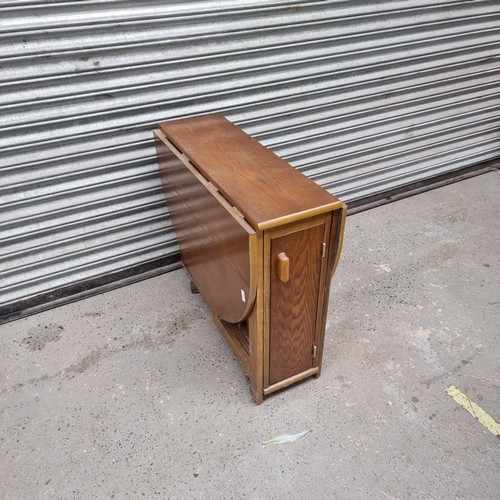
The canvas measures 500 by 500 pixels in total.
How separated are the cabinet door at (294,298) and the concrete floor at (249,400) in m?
0.21

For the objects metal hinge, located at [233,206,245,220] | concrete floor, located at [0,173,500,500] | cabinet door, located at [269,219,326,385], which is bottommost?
concrete floor, located at [0,173,500,500]

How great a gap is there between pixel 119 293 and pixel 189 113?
1.19m

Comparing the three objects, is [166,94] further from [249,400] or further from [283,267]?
[249,400]

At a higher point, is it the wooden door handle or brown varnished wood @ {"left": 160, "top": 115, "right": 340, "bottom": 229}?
brown varnished wood @ {"left": 160, "top": 115, "right": 340, "bottom": 229}

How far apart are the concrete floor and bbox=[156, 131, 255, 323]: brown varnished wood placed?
1.31ft

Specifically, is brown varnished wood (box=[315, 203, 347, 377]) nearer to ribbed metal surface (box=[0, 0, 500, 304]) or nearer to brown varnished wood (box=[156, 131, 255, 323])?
brown varnished wood (box=[156, 131, 255, 323])

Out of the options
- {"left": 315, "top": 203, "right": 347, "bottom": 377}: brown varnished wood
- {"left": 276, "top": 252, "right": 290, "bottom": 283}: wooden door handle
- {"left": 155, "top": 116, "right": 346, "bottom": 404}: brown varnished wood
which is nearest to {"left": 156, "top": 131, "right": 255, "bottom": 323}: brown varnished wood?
{"left": 155, "top": 116, "right": 346, "bottom": 404}: brown varnished wood

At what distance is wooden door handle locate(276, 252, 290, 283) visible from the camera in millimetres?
1530

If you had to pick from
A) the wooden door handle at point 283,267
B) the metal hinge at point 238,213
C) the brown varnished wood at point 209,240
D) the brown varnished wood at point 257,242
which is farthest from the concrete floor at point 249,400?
the metal hinge at point 238,213

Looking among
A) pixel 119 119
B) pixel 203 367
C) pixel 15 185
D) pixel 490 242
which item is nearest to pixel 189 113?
pixel 119 119

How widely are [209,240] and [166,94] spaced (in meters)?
0.98

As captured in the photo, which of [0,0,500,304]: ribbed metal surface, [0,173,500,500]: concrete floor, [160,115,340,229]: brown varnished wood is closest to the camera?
[160,115,340,229]: brown varnished wood

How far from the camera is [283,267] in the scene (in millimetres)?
1538

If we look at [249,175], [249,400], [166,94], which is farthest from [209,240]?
[166,94]
